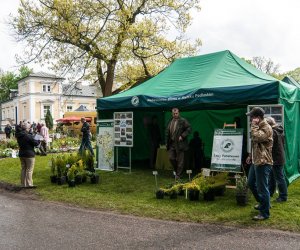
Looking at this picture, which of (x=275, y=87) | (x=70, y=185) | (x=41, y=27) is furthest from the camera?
(x=41, y=27)

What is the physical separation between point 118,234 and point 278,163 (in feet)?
11.7

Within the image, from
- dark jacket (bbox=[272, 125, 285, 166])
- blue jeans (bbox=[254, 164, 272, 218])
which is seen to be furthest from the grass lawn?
dark jacket (bbox=[272, 125, 285, 166])

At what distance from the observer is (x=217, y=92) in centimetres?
958

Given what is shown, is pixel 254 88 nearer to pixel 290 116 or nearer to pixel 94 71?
pixel 290 116

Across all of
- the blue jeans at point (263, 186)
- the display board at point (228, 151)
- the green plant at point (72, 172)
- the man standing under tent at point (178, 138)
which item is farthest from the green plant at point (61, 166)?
the blue jeans at point (263, 186)

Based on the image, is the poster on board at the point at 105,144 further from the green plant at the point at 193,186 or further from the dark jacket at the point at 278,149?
the dark jacket at the point at 278,149

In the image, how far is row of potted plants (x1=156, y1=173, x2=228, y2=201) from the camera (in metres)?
8.02

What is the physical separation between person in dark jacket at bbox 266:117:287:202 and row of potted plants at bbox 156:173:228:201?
1152 mm

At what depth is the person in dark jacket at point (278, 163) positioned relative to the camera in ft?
24.1

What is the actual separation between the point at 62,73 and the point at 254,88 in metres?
18.2

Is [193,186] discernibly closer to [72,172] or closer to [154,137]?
[72,172]

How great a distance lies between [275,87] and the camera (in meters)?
8.62

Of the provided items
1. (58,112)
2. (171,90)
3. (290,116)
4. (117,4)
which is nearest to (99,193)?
(171,90)

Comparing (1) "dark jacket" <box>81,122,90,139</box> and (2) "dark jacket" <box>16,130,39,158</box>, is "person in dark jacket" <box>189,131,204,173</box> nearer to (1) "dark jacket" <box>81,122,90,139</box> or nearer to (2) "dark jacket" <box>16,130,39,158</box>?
(2) "dark jacket" <box>16,130,39,158</box>
